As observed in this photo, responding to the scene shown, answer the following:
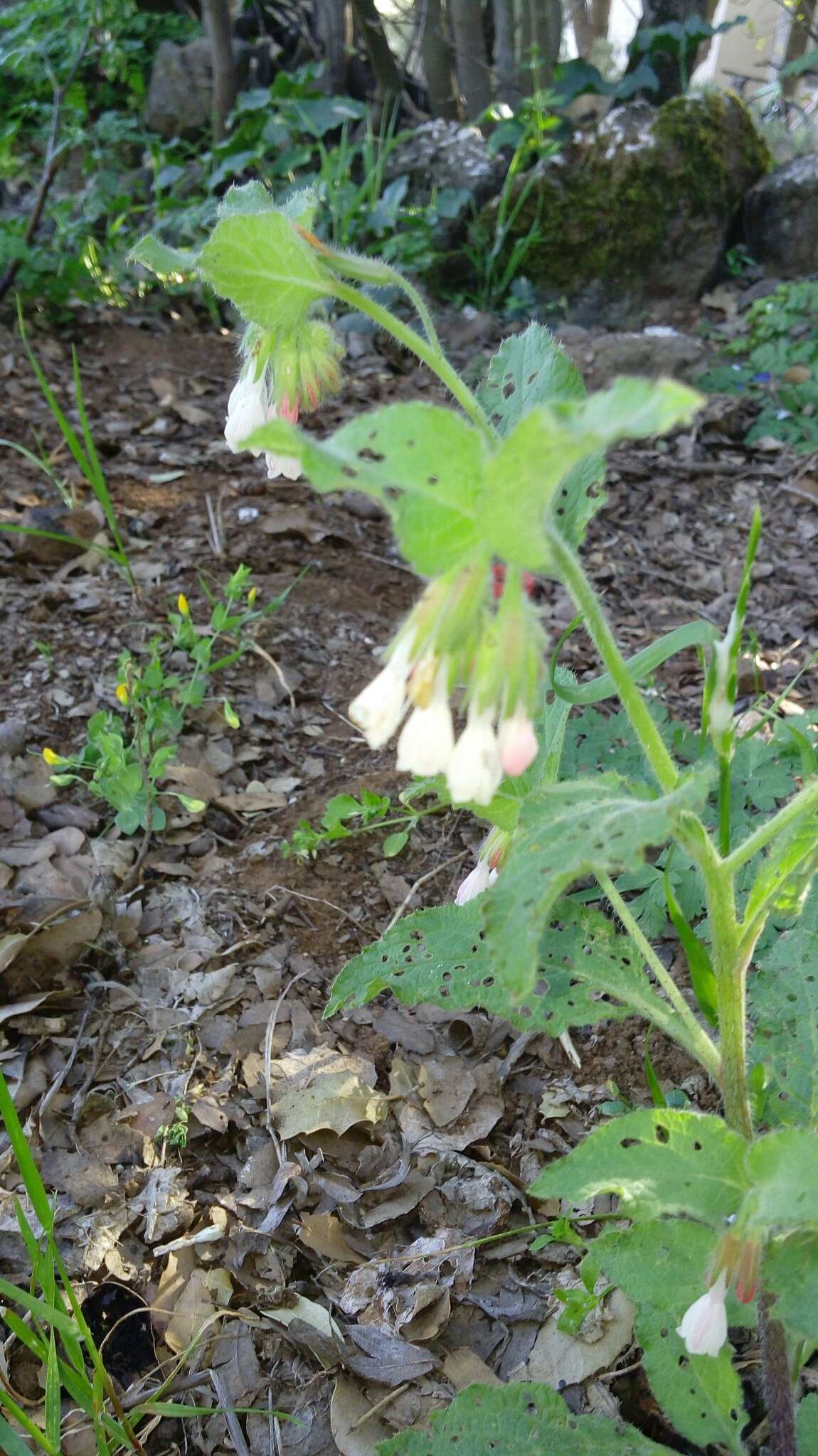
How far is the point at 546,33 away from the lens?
6.23 m

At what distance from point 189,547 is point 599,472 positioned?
76.5 inches

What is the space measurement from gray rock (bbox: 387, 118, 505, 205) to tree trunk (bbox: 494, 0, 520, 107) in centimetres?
63

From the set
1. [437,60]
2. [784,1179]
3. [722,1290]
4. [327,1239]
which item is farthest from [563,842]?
[437,60]

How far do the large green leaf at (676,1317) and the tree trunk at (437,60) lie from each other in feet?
20.7

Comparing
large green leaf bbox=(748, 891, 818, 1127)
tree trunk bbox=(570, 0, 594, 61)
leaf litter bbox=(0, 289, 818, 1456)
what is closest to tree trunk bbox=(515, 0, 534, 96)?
tree trunk bbox=(570, 0, 594, 61)

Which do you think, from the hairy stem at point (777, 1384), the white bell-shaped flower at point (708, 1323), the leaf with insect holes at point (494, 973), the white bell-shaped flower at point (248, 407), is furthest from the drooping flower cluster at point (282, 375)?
the hairy stem at point (777, 1384)

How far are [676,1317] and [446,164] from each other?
554 centimetres

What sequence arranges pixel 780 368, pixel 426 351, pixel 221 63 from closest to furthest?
pixel 426 351
pixel 780 368
pixel 221 63

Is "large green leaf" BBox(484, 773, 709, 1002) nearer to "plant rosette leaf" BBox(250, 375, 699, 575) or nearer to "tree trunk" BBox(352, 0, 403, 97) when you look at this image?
"plant rosette leaf" BBox(250, 375, 699, 575)

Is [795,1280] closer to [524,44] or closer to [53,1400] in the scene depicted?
[53,1400]

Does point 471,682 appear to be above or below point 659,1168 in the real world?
above

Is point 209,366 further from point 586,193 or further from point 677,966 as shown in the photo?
point 677,966

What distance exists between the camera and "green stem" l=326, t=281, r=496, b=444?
1174mm

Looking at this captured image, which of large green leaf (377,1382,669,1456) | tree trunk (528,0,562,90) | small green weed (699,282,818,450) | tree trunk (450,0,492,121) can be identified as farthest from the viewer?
tree trunk (528,0,562,90)
